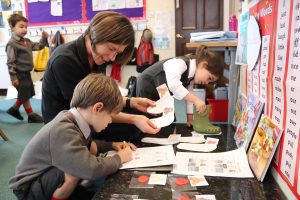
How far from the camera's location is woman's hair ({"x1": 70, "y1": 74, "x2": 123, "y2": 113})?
2.99 feet

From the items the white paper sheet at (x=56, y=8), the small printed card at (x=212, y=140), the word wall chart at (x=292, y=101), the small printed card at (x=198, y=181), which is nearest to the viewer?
the word wall chart at (x=292, y=101)

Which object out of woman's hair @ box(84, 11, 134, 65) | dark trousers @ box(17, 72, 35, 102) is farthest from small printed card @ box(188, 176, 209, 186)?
dark trousers @ box(17, 72, 35, 102)

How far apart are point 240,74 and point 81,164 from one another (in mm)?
1076

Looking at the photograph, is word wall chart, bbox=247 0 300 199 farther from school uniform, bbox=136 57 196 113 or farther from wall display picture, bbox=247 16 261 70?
school uniform, bbox=136 57 196 113

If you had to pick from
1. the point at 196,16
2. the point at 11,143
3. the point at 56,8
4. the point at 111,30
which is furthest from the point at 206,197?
the point at 56,8

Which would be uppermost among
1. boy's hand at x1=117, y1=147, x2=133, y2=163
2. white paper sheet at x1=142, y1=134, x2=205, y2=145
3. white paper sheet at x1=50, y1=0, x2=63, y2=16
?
white paper sheet at x1=50, y1=0, x2=63, y2=16

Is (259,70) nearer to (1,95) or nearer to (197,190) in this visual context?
(197,190)

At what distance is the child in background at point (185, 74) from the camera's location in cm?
144

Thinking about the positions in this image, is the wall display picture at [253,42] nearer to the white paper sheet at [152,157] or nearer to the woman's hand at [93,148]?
the white paper sheet at [152,157]

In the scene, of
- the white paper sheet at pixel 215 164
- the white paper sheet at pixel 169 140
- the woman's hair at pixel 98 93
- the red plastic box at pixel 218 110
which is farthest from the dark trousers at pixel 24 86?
the white paper sheet at pixel 215 164

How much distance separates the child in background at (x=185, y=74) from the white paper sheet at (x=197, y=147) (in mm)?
226

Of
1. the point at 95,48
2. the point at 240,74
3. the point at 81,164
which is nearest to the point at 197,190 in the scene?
the point at 81,164

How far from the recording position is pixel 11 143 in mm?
2338

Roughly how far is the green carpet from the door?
90.0 inches
